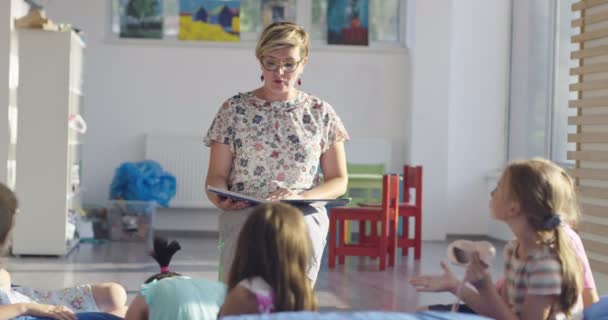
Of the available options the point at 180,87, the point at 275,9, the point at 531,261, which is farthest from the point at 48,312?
the point at 275,9

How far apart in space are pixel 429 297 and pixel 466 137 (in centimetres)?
372

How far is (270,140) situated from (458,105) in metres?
6.00

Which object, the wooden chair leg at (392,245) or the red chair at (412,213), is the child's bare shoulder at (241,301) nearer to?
the wooden chair leg at (392,245)

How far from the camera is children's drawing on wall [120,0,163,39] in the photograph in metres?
8.73

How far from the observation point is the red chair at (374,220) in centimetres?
688

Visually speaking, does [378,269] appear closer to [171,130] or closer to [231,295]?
[171,130]

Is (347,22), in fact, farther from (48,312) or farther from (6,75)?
(48,312)

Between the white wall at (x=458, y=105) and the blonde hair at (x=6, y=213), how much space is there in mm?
6167

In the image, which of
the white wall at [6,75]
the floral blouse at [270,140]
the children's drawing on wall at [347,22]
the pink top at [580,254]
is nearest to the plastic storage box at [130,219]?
the white wall at [6,75]

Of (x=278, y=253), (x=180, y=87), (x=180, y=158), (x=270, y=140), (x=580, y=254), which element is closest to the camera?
(x=278, y=253)

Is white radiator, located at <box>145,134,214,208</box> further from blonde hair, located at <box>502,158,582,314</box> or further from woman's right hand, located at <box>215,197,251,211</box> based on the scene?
blonde hair, located at <box>502,158,582,314</box>

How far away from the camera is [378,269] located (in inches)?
265

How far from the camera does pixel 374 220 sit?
7.12m

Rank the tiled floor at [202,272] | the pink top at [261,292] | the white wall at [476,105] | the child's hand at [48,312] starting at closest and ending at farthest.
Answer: the pink top at [261,292] → the child's hand at [48,312] → the tiled floor at [202,272] → the white wall at [476,105]
